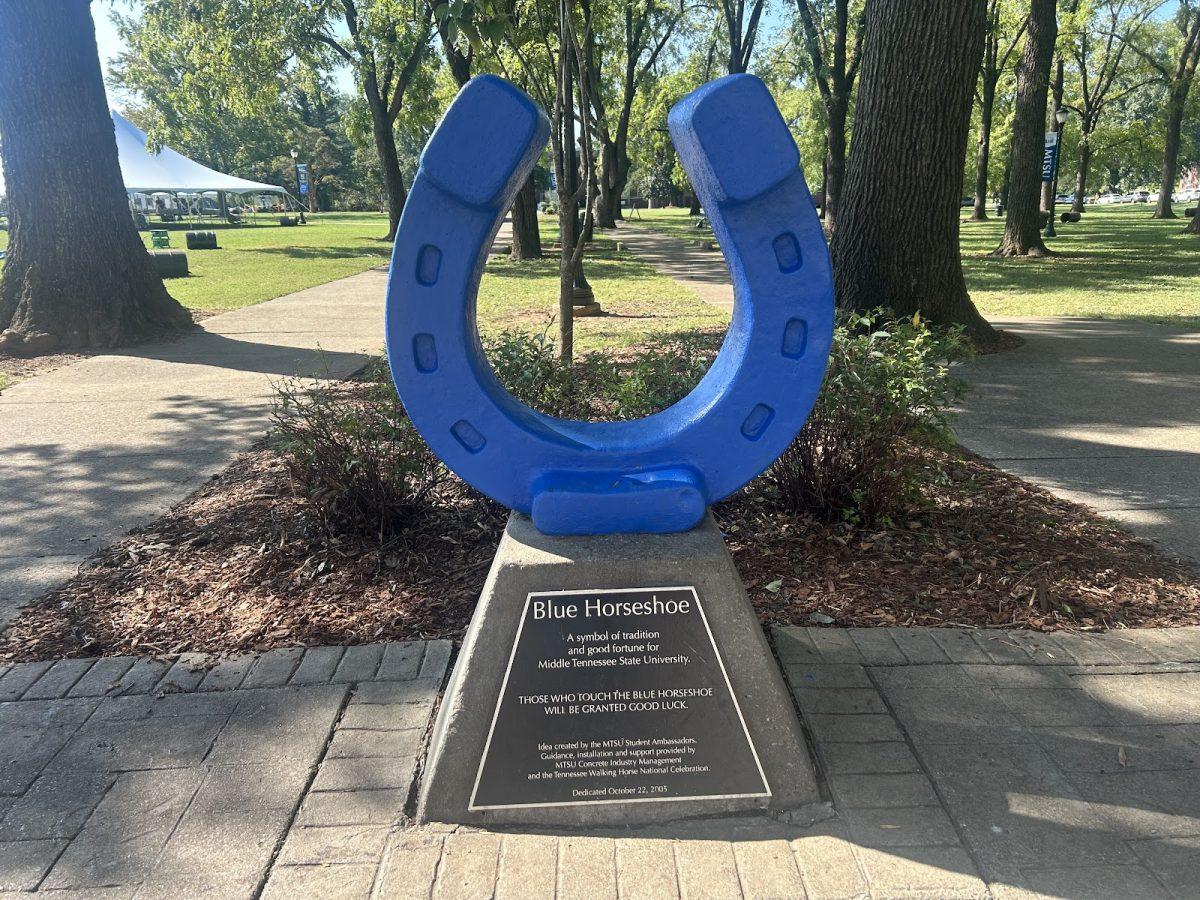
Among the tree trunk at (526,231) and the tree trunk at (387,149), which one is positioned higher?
the tree trunk at (387,149)

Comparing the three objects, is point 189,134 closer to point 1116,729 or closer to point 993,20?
point 993,20

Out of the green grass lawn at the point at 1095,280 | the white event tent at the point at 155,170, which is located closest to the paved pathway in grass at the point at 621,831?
the green grass lawn at the point at 1095,280

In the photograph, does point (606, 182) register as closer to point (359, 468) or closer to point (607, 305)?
point (607, 305)

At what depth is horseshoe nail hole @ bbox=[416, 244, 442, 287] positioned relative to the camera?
2.23 meters

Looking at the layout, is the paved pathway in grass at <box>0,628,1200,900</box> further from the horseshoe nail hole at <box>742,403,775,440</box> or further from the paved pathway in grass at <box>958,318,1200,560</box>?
the paved pathway in grass at <box>958,318,1200,560</box>

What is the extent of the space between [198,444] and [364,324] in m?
5.54

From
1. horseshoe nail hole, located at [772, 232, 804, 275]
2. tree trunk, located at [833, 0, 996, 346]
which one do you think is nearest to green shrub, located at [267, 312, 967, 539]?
horseshoe nail hole, located at [772, 232, 804, 275]

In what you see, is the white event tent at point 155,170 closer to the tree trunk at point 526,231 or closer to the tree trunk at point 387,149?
the tree trunk at point 387,149

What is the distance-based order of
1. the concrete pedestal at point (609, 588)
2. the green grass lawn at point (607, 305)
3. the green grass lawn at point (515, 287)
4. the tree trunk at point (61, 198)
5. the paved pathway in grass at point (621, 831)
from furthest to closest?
1. the green grass lawn at point (515, 287)
2. the green grass lawn at point (607, 305)
3. the tree trunk at point (61, 198)
4. the concrete pedestal at point (609, 588)
5. the paved pathway in grass at point (621, 831)

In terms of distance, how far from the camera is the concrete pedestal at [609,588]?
221cm

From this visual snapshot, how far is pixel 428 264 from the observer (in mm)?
2248

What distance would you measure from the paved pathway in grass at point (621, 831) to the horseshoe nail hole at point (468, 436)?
91 centimetres

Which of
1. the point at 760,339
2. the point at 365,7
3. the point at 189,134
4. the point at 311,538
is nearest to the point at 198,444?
the point at 311,538

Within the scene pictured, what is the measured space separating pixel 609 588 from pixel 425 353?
85cm
